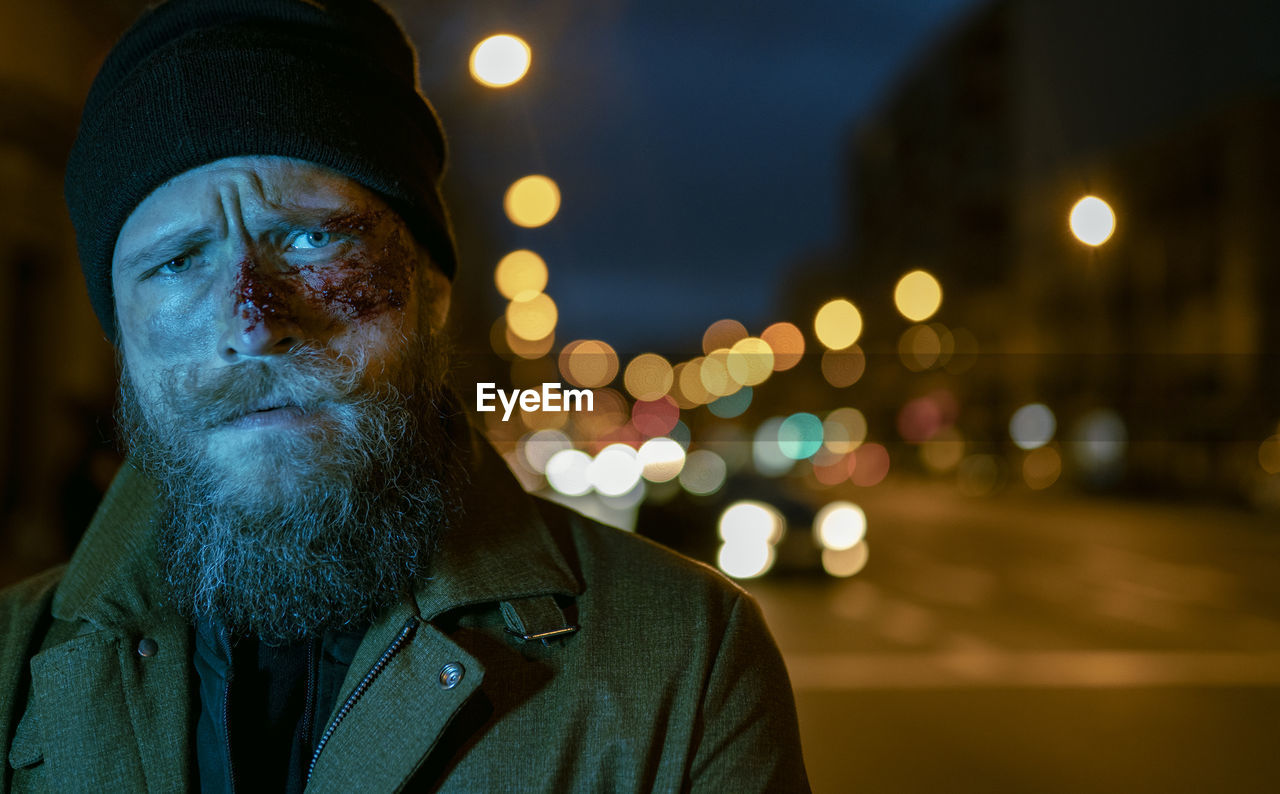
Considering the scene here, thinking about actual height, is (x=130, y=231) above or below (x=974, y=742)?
above

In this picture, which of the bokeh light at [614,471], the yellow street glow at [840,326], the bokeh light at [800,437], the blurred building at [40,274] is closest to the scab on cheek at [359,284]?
the blurred building at [40,274]

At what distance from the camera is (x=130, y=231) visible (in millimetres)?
2109

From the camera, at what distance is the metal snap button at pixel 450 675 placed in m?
1.90

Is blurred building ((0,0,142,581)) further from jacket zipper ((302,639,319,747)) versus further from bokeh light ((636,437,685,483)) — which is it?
bokeh light ((636,437,685,483))

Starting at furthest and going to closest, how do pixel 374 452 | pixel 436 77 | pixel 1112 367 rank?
pixel 1112 367, pixel 436 77, pixel 374 452

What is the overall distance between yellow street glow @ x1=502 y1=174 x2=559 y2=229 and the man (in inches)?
497

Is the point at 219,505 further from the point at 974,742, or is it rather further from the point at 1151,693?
the point at 1151,693

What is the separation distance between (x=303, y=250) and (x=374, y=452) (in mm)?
421

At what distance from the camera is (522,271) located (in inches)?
800

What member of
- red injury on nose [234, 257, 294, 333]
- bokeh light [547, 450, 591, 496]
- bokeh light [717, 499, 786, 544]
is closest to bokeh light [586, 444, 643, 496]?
bokeh light [547, 450, 591, 496]

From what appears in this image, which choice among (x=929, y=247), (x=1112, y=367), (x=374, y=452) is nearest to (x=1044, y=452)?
(x=1112, y=367)

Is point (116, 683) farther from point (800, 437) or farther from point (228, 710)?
point (800, 437)

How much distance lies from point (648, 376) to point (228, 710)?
56.6m

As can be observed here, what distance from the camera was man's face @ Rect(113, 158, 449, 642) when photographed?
6.43ft
